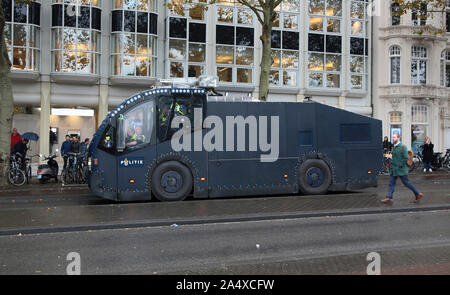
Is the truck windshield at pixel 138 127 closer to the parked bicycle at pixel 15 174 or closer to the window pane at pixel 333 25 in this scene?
the parked bicycle at pixel 15 174

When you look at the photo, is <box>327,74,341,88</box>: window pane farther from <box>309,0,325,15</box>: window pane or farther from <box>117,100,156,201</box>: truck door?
<box>117,100,156,201</box>: truck door

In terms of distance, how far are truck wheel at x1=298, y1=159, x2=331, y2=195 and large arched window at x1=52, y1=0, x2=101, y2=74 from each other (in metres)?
17.6

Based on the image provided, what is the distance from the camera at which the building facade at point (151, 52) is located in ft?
91.4

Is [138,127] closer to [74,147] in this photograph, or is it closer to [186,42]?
[74,147]

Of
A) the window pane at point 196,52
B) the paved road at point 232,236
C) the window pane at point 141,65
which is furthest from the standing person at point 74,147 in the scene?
the window pane at point 196,52

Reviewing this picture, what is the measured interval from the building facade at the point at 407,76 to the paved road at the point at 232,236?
937 inches

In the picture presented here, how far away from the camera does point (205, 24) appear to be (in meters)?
31.5

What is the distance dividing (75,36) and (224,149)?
17.6 meters

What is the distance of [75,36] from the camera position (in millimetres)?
28078

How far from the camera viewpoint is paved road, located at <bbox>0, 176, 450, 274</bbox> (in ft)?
21.0

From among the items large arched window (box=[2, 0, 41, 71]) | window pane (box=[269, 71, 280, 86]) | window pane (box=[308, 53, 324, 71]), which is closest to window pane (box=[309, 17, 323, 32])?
window pane (box=[308, 53, 324, 71])

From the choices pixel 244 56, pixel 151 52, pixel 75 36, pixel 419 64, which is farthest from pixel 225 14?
pixel 419 64

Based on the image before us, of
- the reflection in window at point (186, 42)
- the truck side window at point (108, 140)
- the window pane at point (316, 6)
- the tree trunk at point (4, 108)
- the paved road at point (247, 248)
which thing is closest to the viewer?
the paved road at point (247, 248)

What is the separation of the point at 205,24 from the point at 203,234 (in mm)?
24472
